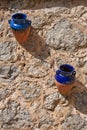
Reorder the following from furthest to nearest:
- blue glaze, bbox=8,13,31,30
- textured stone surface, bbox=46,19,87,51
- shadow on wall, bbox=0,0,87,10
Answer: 1. shadow on wall, bbox=0,0,87,10
2. textured stone surface, bbox=46,19,87,51
3. blue glaze, bbox=8,13,31,30

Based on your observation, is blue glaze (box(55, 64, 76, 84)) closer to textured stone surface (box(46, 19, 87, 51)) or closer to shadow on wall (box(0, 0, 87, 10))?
textured stone surface (box(46, 19, 87, 51))

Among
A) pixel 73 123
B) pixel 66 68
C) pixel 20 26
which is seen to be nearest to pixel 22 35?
pixel 20 26

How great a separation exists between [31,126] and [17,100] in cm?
23

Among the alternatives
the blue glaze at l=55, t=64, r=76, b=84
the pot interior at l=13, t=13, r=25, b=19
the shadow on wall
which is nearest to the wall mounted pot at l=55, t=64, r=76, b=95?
the blue glaze at l=55, t=64, r=76, b=84

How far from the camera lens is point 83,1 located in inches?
118

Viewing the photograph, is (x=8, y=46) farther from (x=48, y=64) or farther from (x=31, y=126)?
(x=31, y=126)

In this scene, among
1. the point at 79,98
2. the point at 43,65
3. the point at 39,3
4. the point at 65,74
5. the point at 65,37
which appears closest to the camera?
the point at 65,74

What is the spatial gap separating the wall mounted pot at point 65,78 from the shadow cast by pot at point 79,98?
0.08 metres

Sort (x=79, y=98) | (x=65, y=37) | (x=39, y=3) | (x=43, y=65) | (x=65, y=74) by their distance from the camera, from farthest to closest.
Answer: (x=39, y=3)
(x=65, y=37)
(x=43, y=65)
(x=79, y=98)
(x=65, y=74)

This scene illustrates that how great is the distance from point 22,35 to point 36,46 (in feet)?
0.50

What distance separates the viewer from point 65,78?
2.55 metres

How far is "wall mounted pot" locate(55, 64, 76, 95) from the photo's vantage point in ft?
8.35

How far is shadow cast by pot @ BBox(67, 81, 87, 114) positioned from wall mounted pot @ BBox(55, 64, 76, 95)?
8cm

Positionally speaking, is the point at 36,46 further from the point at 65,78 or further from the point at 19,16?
the point at 65,78
